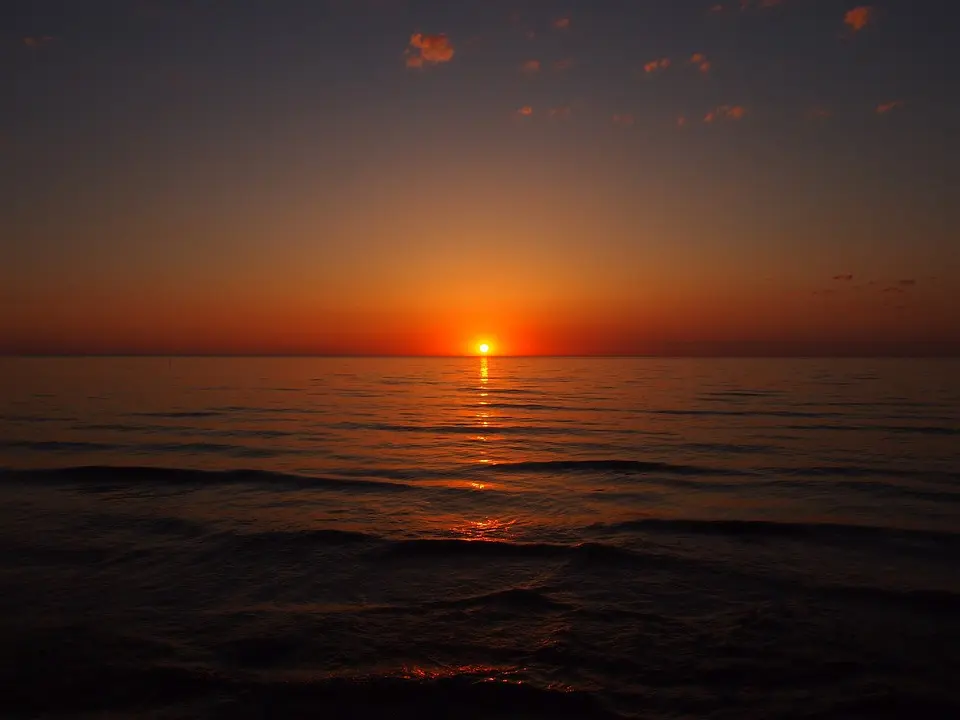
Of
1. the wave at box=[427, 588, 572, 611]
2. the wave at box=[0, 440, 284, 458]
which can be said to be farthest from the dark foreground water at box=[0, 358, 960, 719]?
the wave at box=[0, 440, 284, 458]

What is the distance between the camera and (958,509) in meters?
13.5

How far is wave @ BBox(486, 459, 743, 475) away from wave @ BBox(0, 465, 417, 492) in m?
4.31

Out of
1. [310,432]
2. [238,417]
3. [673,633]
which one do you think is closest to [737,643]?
[673,633]

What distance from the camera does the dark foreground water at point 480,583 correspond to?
593 cm

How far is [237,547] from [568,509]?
7.22 m

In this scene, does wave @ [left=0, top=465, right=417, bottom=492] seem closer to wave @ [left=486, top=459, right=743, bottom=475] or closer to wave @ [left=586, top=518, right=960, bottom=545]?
wave @ [left=486, top=459, right=743, bottom=475]

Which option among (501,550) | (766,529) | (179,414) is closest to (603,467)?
(766,529)

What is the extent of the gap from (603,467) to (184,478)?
42.1 feet

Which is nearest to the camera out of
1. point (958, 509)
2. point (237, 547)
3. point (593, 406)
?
point (237, 547)

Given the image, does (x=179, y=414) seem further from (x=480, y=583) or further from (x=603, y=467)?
(x=480, y=583)

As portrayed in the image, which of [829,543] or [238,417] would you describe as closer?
[829,543]

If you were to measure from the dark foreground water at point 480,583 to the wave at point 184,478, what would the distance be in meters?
0.14

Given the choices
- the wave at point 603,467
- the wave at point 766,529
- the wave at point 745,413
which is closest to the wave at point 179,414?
the wave at point 603,467

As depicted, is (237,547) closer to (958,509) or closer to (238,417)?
(958,509)
